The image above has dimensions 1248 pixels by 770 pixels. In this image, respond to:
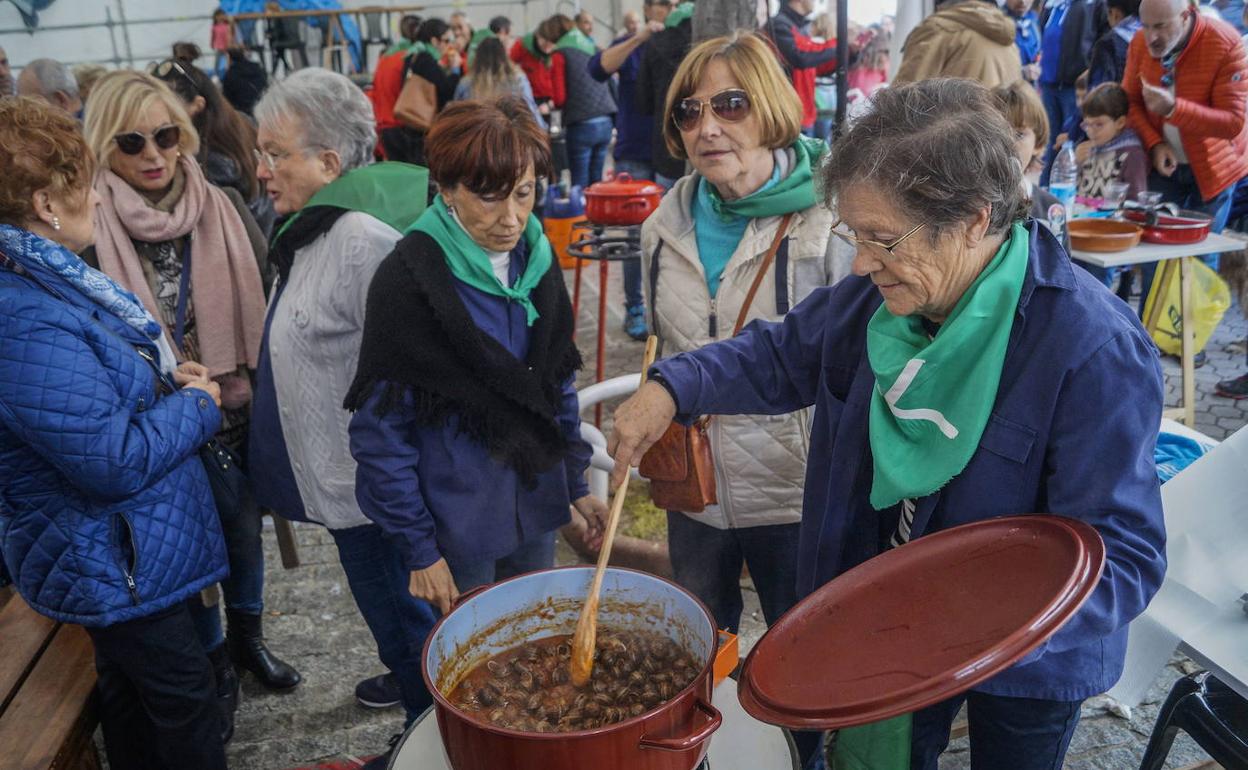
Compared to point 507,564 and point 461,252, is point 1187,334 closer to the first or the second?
point 507,564

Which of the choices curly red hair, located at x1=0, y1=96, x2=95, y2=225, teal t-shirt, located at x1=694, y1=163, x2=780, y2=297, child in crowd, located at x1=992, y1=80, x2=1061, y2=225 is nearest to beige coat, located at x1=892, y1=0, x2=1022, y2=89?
child in crowd, located at x1=992, y1=80, x2=1061, y2=225

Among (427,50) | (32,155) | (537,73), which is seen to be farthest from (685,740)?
(537,73)

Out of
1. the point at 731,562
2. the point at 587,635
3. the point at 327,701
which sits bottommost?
the point at 327,701

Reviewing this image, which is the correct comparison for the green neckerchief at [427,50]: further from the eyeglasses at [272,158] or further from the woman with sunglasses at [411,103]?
the eyeglasses at [272,158]

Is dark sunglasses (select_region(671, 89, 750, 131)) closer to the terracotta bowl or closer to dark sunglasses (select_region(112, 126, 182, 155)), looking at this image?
dark sunglasses (select_region(112, 126, 182, 155))

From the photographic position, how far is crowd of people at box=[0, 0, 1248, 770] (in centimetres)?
145

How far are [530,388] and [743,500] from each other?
2.07 ft

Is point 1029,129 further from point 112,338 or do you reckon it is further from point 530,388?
point 112,338

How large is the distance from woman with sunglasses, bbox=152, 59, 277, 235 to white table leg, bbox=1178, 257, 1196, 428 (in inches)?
186

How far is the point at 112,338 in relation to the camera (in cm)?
211

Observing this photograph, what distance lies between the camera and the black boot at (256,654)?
3305 millimetres

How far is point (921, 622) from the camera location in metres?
1.38

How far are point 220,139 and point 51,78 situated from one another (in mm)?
2456

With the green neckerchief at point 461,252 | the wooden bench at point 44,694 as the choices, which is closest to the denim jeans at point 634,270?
the green neckerchief at point 461,252
